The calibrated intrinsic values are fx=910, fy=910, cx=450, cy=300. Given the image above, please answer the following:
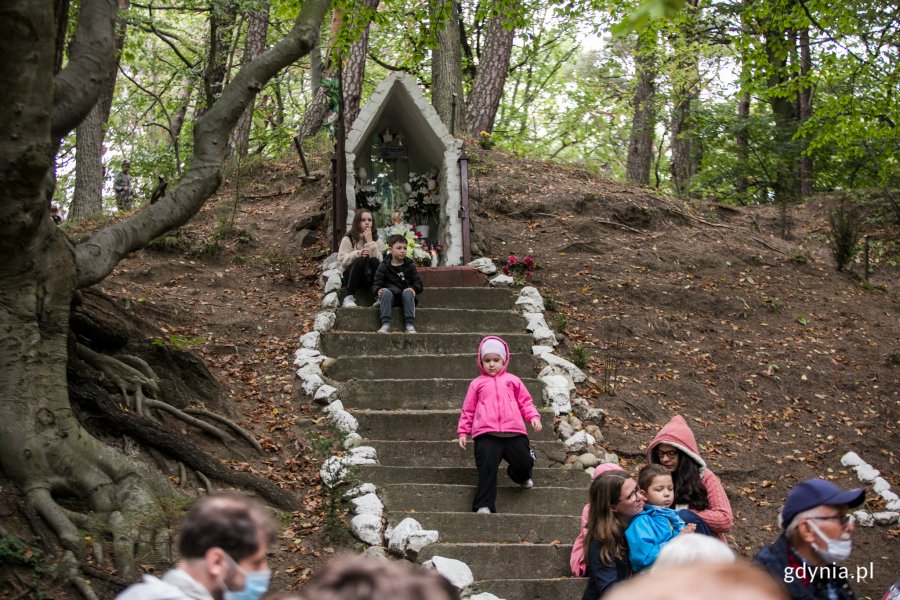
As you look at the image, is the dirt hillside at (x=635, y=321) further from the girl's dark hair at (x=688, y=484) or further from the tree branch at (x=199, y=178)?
the girl's dark hair at (x=688, y=484)

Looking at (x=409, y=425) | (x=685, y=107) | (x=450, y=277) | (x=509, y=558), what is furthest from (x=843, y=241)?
(x=509, y=558)

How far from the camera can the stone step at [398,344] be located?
9.59 m

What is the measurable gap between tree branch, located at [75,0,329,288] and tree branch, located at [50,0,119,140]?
0.80m

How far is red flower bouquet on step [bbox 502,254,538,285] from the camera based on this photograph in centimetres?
1185

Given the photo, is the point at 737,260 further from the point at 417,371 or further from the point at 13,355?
the point at 13,355

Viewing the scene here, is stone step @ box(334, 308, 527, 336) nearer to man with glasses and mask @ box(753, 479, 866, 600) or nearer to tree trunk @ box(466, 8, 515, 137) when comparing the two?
man with glasses and mask @ box(753, 479, 866, 600)

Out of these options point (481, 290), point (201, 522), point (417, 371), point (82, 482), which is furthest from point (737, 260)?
point (201, 522)

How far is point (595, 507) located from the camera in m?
5.05

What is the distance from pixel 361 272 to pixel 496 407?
12.4 feet

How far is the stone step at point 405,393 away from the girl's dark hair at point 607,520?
3770 mm

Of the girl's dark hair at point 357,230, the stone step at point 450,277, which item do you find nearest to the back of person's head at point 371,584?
the girl's dark hair at point 357,230

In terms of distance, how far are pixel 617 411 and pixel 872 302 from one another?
5.30 m

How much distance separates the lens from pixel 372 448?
788 cm

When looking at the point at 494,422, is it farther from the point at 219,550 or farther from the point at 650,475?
the point at 219,550
